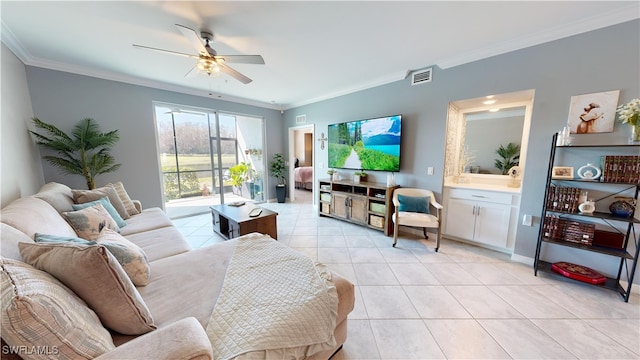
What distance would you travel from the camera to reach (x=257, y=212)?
2844mm

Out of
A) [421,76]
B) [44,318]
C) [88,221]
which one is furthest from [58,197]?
[421,76]

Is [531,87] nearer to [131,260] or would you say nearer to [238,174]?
[131,260]

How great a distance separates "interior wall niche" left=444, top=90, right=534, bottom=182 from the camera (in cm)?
279

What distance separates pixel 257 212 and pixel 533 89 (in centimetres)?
358

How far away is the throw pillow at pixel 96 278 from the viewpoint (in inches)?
33.6

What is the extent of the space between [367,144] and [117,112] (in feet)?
13.7

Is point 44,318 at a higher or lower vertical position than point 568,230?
higher

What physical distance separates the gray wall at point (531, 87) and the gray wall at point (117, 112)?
386 centimetres

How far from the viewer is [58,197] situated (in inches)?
80.7

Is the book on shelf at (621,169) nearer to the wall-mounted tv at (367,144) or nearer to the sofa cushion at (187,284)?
the wall-mounted tv at (367,144)

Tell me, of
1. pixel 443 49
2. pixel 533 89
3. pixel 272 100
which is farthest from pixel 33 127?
pixel 533 89

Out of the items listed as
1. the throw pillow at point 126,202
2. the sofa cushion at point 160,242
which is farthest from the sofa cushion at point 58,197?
the sofa cushion at point 160,242

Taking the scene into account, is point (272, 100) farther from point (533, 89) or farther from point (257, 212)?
point (533, 89)

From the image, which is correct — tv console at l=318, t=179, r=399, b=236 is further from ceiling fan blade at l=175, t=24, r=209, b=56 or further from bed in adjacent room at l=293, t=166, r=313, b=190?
ceiling fan blade at l=175, t=24, r=209, b=56
